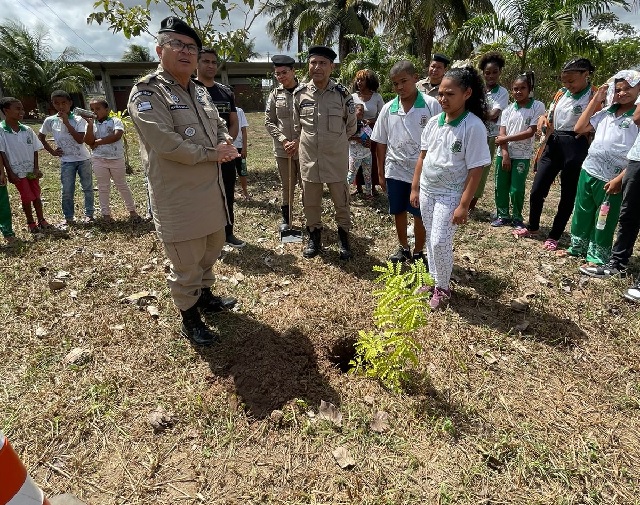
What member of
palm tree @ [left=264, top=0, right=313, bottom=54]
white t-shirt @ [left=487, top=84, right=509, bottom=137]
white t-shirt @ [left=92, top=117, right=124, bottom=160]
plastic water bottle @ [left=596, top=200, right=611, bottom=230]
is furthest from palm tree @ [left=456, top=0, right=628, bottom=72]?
palm tree @ [left=264, top=0, right=313, bottom=54]

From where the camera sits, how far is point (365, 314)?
11.6 ft

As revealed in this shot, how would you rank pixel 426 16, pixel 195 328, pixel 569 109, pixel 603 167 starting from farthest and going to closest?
1. pixel 426 16
2. pixel 569 109
3. pixel 603 167
4. pixel 195 328

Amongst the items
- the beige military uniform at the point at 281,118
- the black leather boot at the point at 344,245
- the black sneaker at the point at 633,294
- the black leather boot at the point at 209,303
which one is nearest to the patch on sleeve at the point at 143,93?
the black leather boot at the point at 209,303

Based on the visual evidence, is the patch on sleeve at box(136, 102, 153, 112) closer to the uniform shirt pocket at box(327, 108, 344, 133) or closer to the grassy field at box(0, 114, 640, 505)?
the grassy field at box(0, 114, 640, 505)

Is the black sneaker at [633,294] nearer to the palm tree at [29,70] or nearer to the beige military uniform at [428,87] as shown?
the beige military uniform at [428,87]

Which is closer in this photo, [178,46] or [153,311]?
[178,46]

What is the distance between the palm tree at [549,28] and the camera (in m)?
8.24

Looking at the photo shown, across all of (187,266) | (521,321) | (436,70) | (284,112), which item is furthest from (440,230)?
(436,70)

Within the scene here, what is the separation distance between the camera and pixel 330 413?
252cm

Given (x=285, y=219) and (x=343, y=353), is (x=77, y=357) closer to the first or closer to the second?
(x=343, y=353)

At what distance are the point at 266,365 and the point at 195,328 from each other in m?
0.69

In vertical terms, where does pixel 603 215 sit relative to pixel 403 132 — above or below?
below

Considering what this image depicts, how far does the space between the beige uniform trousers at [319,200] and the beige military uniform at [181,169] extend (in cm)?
154

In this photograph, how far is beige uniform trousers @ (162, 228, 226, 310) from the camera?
2.92 meters
